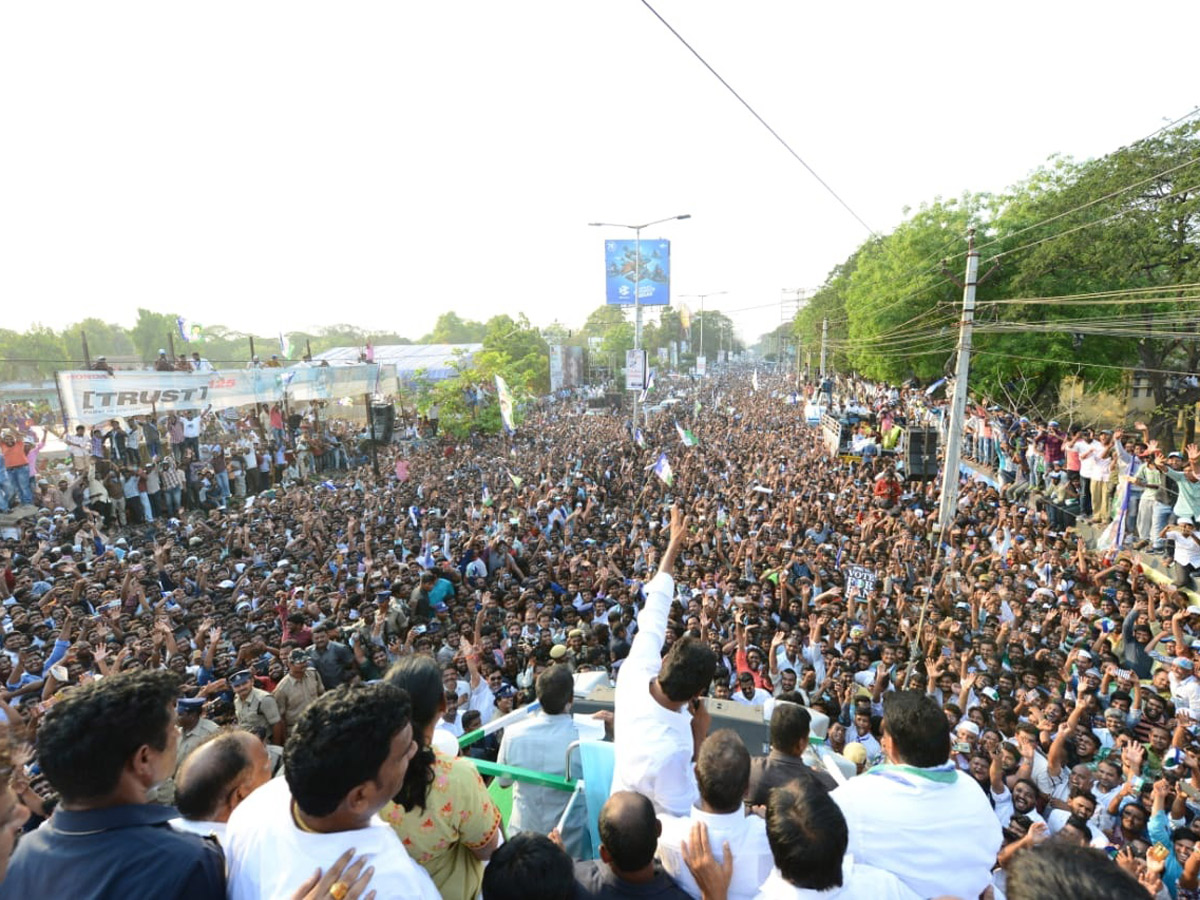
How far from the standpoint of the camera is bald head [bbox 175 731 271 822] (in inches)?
71.7

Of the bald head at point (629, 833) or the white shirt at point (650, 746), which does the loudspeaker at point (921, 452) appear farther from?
the bald head at point (629, 833)

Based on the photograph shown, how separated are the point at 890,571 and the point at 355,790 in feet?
28.4

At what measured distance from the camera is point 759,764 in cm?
254

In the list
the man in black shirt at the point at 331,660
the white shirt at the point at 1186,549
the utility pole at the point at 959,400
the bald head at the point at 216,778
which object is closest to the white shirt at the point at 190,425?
the man in black shirt at the point at 331,660

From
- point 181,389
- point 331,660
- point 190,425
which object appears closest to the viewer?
point 331,660

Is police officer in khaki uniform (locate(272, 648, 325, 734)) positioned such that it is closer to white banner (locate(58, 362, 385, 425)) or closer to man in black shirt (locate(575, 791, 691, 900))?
man in black shirt (locate(575, 791, 691, 900))

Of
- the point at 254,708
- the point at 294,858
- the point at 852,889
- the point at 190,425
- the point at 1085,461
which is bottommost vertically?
the point at 254,708

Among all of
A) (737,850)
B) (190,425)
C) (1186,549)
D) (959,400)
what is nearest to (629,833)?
(737,850)

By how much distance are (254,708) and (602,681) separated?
10.7 feet

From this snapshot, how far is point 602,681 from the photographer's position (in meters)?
3.61

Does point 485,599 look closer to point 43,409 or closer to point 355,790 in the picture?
point 355,790

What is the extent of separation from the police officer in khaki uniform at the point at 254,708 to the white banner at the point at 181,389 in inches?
384

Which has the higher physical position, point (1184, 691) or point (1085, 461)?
point (1085, 461)

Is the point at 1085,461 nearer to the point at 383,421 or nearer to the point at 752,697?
the point at 752,697
